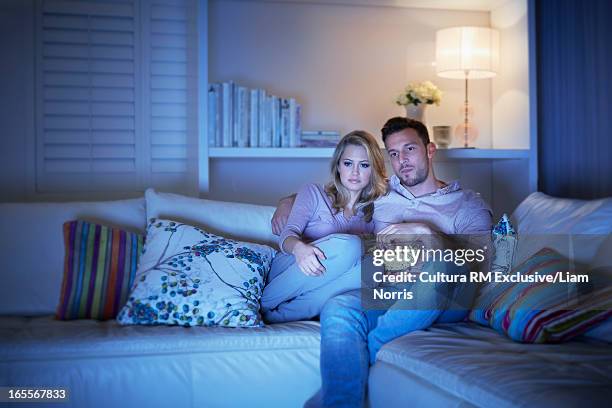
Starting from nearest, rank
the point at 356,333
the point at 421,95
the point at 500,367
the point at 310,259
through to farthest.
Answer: the point at 500,367 → the point at 356,333 → the point at 310,259 → the point at 421,95

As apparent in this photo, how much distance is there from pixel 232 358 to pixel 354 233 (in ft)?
2.23

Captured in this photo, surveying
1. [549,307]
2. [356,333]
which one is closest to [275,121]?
[356,333]

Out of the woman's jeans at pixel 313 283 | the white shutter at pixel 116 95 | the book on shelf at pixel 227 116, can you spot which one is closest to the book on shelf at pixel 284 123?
the book on shelf at pixel 227 116

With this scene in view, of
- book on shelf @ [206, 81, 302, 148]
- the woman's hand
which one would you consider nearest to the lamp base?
book on shelf @ [206, 81, 302, 148]

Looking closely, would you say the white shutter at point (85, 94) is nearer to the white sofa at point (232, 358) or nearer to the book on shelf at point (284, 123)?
the book on shelf at point (284, 123)

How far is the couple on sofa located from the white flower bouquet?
2.45 ft

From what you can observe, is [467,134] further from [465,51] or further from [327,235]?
[327,235]

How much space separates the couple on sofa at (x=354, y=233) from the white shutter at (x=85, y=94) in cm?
111

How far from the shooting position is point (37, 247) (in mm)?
2492

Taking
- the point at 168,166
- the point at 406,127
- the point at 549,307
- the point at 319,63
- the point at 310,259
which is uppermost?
the point at 319,63

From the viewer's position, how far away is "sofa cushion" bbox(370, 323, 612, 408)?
1.43m

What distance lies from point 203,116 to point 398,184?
3.22 ft

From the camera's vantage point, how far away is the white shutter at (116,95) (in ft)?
10.8

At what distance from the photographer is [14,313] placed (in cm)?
242
